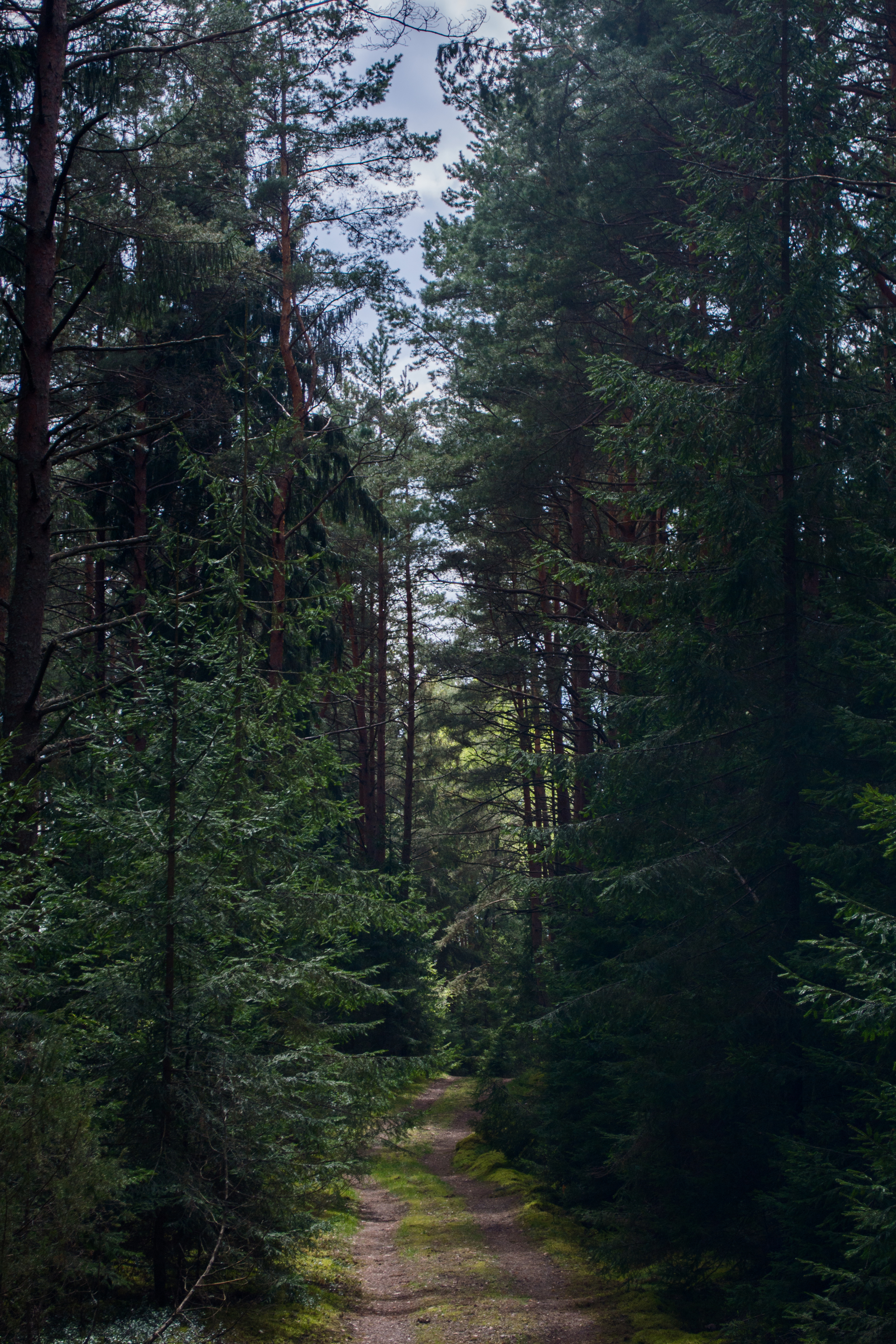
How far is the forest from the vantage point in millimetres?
5910

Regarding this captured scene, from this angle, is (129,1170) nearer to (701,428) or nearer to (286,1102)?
(286,1102)

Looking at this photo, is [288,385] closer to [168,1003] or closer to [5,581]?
[5,581]

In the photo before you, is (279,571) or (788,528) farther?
(279,571)

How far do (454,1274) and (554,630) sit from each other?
7.89 m

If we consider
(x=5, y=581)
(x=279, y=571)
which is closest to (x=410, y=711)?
(x=5, y=581)

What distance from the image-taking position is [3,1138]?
4.07 meters

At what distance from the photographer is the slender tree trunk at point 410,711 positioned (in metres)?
24.7

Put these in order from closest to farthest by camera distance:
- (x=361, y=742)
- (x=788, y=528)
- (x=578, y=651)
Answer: (x=788, y=528)
(x=578, y=651)
(x=361, y=742)

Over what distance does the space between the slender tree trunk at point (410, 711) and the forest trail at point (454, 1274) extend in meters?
10.3

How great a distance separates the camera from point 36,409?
6164 millimetres

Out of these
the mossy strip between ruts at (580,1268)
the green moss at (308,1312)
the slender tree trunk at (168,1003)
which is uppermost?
the slender tree trunk at (168,1003)

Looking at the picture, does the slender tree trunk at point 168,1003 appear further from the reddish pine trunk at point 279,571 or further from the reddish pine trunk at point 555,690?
the reddish pine trunk at point 555,690

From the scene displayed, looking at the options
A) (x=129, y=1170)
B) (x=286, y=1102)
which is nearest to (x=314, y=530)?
(x=286, y=1102)

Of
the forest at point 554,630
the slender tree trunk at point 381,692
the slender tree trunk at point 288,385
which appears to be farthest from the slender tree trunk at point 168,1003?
the slender tree trunk at point 381,692
